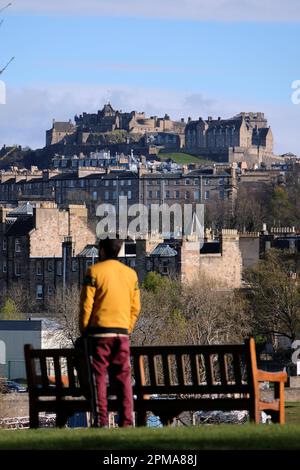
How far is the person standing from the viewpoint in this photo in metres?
17.1

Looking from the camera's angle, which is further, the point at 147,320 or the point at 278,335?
the point at 278,335

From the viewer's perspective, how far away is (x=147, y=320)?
219ft

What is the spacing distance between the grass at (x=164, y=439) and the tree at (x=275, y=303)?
59402 mm

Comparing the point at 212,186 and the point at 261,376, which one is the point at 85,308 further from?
the point at 212,186

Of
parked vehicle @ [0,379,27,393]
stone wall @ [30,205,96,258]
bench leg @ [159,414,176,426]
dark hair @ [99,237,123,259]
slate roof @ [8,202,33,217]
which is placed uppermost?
slate roof @ [8,202,33,217]

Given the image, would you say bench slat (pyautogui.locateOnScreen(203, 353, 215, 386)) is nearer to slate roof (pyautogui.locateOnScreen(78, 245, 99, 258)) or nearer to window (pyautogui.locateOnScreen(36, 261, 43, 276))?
slate roof (pyautogui.locateOnScreen(78, 245, 99, 258))

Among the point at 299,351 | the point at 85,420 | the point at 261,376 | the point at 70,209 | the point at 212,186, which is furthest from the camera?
the point at 212,186

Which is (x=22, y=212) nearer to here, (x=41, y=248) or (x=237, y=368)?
(x=41, y=248)

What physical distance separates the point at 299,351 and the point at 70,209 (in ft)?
105

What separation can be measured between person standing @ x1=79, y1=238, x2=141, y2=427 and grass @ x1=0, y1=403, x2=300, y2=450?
79cm

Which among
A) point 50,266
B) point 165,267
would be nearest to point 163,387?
point 165,267
